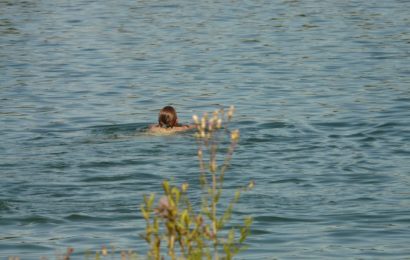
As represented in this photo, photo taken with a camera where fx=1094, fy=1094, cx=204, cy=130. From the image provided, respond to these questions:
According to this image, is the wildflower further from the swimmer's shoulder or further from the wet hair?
the swimmer's shoulder

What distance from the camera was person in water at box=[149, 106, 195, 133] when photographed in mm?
15766

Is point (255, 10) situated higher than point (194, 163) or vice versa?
point (194, 163)

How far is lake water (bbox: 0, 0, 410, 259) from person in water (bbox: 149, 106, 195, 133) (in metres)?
0.19

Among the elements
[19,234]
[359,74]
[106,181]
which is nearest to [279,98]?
[359,74]

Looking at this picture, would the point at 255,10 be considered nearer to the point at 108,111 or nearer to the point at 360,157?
the point at 108,111

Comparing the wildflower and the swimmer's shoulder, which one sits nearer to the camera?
the wildflower

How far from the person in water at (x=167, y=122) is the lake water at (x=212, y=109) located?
0.19 m

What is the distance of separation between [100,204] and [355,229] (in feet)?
9.51

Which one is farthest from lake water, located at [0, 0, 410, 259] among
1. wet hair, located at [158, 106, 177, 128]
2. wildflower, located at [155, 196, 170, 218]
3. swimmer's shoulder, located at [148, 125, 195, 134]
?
wildflower, located at [155, 196, 170, 218]

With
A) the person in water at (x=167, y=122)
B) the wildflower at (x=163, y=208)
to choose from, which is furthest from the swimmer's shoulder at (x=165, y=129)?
the wildflower at (x=163, y=208)

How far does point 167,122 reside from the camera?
15867mm

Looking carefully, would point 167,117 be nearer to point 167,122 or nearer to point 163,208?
point 167,122

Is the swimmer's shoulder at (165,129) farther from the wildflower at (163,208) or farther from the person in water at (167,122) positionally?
the wildflower at (163,208)

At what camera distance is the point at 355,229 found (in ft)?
36.8
